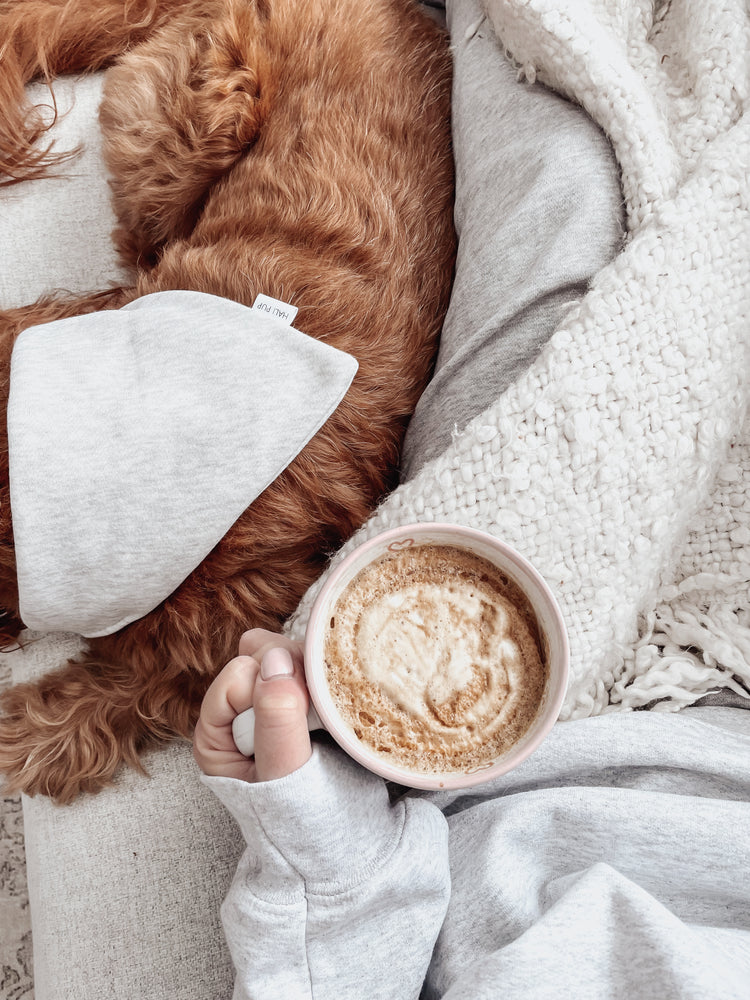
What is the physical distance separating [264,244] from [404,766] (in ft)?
1.98

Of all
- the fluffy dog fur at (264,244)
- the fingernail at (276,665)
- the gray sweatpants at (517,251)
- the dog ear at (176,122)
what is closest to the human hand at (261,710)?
the fingernail at (276,665)

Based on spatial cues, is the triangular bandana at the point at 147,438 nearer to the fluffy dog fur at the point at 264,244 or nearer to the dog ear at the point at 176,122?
the fluffy dog fur at the point at 264,244

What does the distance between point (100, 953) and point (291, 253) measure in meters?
0.83

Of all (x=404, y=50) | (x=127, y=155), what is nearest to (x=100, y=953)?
(x=127, y=155)

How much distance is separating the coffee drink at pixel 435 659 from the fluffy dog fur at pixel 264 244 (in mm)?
213

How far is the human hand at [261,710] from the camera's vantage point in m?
0.63

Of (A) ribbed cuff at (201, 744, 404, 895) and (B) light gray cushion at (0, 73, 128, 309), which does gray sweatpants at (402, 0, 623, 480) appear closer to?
(A) ribbed cuff at (201, 744, 404, 895)

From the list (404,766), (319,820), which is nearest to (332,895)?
(319,820)

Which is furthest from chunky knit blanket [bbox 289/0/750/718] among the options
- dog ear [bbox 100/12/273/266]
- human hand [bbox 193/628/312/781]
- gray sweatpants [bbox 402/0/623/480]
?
dog ear [bbox 100/12/273/266]

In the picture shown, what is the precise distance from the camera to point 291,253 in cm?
87

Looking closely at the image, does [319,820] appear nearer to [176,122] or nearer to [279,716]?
[279,716]

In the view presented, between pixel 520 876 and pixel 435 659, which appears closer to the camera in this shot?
pixel 435 659

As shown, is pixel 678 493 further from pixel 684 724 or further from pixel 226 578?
pixel 226 578

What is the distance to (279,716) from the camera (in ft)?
2.06
